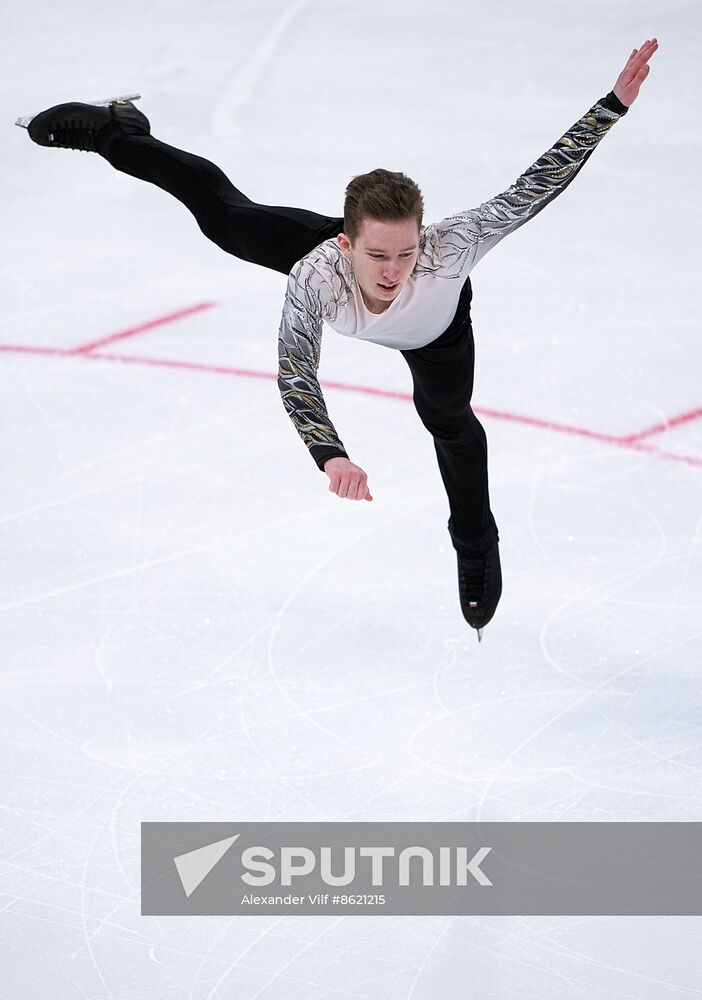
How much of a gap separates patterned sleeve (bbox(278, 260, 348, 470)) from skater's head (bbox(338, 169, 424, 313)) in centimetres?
13

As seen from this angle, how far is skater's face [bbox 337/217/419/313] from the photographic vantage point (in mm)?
2744

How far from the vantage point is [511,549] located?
4121mm

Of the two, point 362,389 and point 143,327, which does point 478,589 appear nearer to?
point 362,389

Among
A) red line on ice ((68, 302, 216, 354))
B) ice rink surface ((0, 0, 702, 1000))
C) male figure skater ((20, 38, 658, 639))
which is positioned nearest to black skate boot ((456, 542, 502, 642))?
male figure skater ((20, 38, 658, 639))

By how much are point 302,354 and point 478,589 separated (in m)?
0.97

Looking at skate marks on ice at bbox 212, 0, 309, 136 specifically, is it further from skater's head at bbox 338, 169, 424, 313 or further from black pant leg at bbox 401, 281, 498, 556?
skater's head at bbox 338, 169, 424, 313

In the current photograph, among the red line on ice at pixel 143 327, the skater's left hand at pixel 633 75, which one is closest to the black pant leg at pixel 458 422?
the skater's left hand at pixel 633 75

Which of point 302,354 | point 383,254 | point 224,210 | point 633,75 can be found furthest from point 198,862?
point 633,75

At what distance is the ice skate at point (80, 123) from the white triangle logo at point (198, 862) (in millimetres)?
1840

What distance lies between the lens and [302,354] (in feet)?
9.41

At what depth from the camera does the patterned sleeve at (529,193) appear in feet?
9.68

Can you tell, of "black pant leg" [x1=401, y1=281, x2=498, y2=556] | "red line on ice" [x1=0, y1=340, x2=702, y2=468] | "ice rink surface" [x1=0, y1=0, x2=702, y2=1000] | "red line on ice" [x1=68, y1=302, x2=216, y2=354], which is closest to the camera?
"ice rink surface" [x1=0, y1=0, x2=702, y2=1000]

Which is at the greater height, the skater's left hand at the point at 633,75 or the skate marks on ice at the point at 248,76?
the skate marks on ice at the point at 248,76

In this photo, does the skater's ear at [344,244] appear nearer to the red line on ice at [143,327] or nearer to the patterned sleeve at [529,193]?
the patterned sleeve at [529,193]
